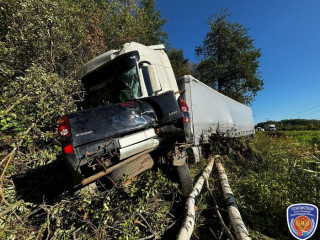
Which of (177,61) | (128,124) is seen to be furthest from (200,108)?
(177,61)

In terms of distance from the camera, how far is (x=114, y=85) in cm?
388

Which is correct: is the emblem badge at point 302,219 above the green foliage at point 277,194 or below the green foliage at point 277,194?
above

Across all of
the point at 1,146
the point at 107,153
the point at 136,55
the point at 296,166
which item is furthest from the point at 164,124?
the point at 1,146

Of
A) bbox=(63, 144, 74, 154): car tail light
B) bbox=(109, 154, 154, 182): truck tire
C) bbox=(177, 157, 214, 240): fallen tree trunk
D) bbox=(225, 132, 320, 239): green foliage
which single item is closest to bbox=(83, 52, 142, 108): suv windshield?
bbox=(109, 154, 154, 182): truck tire

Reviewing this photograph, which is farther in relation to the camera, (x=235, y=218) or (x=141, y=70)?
(x=141, y=70)

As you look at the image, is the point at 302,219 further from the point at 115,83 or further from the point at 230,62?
the point at 230,62

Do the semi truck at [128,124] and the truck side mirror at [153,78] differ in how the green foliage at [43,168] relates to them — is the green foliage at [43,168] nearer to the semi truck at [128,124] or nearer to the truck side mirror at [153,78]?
the semi truck at [128,124]

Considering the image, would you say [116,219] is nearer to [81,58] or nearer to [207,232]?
[207,232]

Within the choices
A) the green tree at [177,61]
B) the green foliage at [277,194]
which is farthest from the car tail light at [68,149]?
the green tree at [177,61]

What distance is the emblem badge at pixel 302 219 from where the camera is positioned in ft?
5.21

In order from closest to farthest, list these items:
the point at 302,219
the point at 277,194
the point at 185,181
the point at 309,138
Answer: the point at 302,219 → the point at 277,194 → the point at 185,181 → the point at 309,138

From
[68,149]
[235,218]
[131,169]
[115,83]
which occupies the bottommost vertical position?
[235,218]

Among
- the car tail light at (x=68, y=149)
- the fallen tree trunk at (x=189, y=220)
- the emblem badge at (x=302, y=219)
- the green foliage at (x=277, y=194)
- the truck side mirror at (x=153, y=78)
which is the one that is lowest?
the green foliage at (x=277, y=194)

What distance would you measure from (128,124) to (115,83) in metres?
1.88
